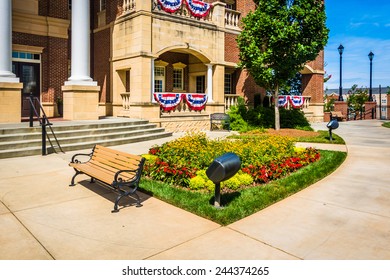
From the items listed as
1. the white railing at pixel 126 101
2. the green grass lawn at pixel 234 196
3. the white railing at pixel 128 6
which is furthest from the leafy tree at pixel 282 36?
the green grass lawn at pixel 234 196

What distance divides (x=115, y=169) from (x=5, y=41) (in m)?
10.6

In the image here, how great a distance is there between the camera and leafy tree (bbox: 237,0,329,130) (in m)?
16.5

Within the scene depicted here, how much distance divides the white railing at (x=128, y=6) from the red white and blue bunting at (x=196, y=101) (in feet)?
17.7

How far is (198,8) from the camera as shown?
1927 centimetres

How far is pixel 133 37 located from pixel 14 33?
5.98 metres

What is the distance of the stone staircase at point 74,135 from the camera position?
419 inches

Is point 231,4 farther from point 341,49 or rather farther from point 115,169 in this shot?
point 115,169

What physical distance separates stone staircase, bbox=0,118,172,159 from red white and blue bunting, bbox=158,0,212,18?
20.9ft

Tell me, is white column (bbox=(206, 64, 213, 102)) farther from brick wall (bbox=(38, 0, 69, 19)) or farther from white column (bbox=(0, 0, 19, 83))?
white column (bbox=(0, 0, 19, 83))

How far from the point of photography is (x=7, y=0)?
44.5 ft

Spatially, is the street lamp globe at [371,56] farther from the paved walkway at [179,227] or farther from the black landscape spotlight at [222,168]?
the black landscape spotlight at [222,168]

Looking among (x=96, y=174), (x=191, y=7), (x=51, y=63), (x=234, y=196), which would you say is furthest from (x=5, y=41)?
(x=234, y=196)

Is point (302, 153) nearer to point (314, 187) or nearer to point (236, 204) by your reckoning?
point (314, 187)

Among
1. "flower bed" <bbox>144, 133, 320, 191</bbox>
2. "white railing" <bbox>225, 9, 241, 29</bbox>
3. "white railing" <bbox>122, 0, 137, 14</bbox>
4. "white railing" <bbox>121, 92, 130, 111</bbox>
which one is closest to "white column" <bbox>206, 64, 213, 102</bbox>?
"white railing" <bbox>225, 9, 241, 29</bbox>
